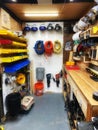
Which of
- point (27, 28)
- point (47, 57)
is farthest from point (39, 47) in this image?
point (27, 28)

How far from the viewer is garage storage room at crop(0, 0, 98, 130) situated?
7.88ft

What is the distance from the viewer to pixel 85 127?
41.9 inches

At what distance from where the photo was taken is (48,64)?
15.5ft

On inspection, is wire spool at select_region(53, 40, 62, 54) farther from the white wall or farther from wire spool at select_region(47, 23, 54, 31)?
wire spool at select_region(47, 23, 54, 31)

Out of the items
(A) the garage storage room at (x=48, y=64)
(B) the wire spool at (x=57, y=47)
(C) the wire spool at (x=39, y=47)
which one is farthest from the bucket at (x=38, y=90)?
(B) the wire spool at (x=57, y=47)

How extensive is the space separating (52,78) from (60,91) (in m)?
0.55

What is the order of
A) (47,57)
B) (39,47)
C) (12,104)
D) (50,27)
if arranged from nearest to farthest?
(12,104) → (50,27) → (39,47) → (47,57)

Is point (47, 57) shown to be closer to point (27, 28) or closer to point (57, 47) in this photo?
point (57, 47)

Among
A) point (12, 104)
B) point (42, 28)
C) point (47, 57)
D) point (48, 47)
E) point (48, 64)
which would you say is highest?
point (42, 28)

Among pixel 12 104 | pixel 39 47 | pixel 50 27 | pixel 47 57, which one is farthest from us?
pixel 47 57

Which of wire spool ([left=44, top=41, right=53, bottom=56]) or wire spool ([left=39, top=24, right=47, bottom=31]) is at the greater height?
wire spool ([left=39, top=24, right=47, bottom=31])

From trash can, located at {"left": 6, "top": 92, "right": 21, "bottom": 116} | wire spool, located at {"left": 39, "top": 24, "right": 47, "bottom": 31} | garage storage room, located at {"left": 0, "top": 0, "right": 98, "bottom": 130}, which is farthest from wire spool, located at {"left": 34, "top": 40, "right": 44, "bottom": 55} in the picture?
trash can, located at {"left": 6, "top": 92, "right": 21, "bottom": 116}

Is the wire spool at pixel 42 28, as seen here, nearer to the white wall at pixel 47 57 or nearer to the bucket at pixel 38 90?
the white wall at pixel 47 57

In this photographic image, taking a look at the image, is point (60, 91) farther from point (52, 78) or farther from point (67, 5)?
point (67, 5)
